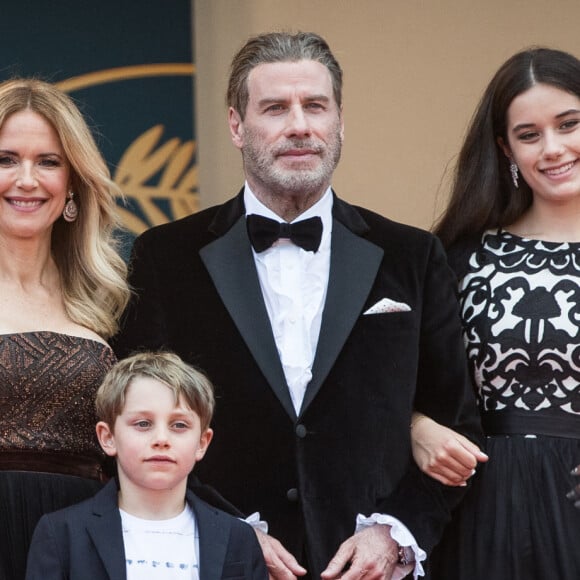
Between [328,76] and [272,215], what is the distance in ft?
1.29

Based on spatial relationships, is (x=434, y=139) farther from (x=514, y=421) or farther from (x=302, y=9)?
(x=514, y=421)

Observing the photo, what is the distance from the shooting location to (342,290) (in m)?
3.99

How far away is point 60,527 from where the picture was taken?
140 inches

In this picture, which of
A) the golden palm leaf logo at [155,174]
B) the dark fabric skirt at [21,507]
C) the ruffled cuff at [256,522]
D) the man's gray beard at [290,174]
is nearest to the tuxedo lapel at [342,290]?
the man's gray beard at [290,174]

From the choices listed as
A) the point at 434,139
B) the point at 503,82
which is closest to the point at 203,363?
the point at 503,82

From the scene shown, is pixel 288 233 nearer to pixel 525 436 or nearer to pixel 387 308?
pixel 387 308

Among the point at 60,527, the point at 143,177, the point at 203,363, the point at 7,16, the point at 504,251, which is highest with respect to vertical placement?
the point at 7,16

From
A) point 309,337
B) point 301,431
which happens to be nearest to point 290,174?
point 309,337

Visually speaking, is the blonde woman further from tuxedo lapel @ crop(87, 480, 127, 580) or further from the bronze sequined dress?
tuxedo lapel @ crop(87, 480, 127, 580)

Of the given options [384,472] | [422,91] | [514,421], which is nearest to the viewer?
[384,472]

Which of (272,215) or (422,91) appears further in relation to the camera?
(422,91)

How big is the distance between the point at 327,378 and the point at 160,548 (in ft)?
2.06

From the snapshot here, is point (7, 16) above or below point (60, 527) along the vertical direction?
above

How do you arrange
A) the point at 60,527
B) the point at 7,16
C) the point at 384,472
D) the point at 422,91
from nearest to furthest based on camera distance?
the point at 60,527 → the point at 384,472 → the point at 7,16 → the point at 422,91
